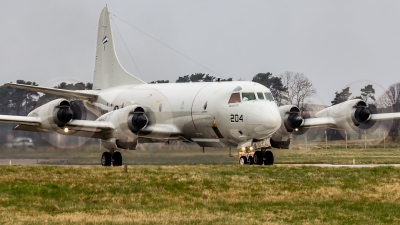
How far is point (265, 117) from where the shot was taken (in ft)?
95.2

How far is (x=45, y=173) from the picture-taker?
2578 centimetres

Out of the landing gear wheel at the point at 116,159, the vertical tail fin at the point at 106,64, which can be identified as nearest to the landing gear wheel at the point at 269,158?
the landing gear wheel at the point at 116,159

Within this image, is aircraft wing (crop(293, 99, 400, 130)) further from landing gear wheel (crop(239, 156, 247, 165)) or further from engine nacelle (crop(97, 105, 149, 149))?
engine nacelle (crop(97, 105, 149, 149))

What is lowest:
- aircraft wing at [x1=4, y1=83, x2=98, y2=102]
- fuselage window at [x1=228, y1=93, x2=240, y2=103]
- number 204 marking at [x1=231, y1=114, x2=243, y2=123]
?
number 204 marking at [x1=231, y1=114, x2=243, y2=123]

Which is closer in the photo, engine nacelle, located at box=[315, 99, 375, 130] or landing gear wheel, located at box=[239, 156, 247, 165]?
landing gear wheel, located at box=[239, 156, 247, 165]

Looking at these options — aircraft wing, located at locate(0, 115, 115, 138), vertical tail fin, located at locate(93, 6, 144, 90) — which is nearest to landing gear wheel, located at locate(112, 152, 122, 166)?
aircraft wing, located at locate(0, 115, 115, 138)

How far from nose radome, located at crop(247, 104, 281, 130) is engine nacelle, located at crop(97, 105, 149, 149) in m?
5.32

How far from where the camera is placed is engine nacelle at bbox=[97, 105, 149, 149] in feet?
102

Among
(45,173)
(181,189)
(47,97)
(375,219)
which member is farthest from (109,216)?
(47,97)

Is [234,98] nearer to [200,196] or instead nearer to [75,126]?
[75,126]

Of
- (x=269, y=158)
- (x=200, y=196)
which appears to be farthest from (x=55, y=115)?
(x=200, y=196)

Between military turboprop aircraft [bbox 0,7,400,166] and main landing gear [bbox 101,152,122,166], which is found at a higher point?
military turboprop aircraft [bbox 0,7,400,166]

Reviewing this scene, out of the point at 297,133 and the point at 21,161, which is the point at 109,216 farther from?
the point at 21,161

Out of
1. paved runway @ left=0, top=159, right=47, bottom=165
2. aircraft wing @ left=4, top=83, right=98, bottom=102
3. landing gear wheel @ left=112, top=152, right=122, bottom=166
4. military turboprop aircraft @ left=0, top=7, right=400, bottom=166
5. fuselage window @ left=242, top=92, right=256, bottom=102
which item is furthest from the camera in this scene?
paved runway @ left=0, top=159, right=47, bottom=165
